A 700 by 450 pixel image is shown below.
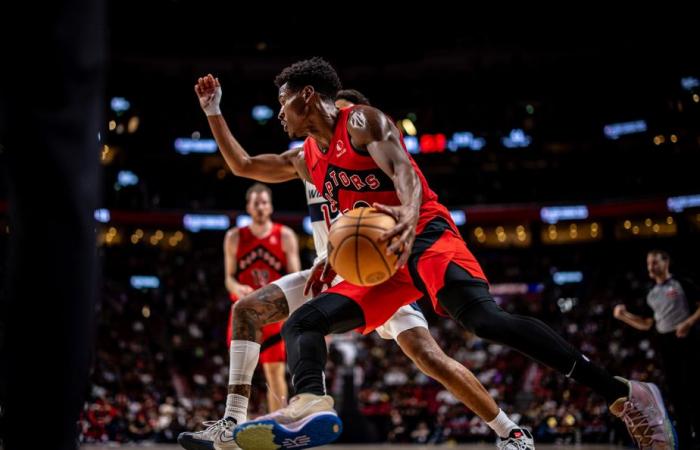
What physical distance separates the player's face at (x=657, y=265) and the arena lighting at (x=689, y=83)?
1043 inches

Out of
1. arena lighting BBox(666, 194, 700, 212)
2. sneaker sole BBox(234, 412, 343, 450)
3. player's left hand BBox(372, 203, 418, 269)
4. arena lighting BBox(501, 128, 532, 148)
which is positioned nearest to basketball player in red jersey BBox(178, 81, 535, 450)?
sneaker sole BBox(234, 412, 343, 450)

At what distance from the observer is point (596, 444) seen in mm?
10008

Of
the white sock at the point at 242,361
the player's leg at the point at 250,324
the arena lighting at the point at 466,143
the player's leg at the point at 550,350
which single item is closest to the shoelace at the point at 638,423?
the player's leg at the point at 550,350

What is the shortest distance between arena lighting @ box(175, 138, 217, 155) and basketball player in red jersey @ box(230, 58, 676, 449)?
31.0m

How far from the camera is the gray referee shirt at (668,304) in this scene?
8.27 meters

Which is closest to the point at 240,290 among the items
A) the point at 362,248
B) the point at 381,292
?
the point at 381,292

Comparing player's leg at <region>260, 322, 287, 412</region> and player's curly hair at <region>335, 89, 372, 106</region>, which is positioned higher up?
player's curly hair at <region>335, 89, 372, 106</region>

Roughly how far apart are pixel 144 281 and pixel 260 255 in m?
25.6

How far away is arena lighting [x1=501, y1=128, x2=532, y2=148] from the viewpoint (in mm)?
35125

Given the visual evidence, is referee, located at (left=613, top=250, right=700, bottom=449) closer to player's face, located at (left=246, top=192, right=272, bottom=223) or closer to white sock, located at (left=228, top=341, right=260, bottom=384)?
player's face, located at (left=246, top=192, right=272, bottom=223)

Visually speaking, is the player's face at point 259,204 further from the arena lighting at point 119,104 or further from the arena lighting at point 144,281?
the arena lighting at point 119,104

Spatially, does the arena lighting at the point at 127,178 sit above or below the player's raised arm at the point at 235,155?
above

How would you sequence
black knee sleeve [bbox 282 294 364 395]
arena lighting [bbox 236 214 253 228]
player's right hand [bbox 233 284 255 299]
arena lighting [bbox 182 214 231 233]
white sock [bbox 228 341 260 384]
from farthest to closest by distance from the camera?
arena lighting [bbox 182 214 231 233], arena lighting [bbox 236 214 253 228], player's right hand [bbox 233 284 255 299], white sock [bbox 228 341 260 384], black knee sleeve [bbox 282 294 364 395]

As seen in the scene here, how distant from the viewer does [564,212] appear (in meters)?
33.3
